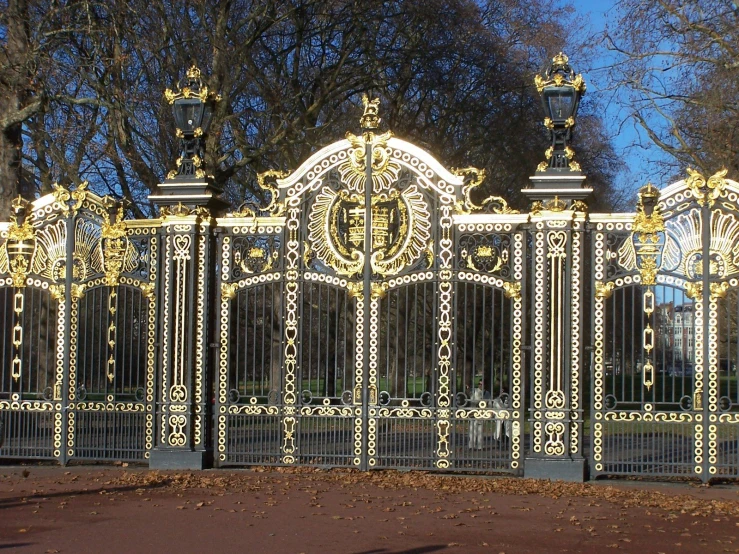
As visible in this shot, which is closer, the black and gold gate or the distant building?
the distant building

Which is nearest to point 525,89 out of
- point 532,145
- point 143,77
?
point 532,145

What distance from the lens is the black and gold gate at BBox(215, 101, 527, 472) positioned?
1176cm

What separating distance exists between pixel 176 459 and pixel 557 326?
4.83 m

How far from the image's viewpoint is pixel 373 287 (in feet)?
39.7

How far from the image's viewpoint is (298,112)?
67.3 ft

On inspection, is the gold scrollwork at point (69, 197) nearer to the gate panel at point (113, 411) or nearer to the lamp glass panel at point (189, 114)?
the gate panel at point (113, 411)

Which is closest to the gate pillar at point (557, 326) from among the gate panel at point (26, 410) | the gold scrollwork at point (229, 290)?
the gold scrollwork at point (229, 290)

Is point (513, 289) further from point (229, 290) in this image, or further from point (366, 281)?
point (229, 290)

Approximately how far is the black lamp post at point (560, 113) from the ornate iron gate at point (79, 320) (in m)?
5.00

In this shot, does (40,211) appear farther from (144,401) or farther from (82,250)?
(144,401)

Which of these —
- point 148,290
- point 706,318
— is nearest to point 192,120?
point 148,290

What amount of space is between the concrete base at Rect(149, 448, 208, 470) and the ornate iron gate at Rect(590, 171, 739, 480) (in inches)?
184

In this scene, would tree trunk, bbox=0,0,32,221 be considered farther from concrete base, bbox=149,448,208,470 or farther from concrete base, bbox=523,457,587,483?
concrete base, bbox=523,457,587,483

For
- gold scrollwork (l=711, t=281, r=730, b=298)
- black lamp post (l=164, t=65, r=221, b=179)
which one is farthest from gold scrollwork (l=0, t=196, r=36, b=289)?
gold scrollwork (l=711, t=281, r=730, b=298)
